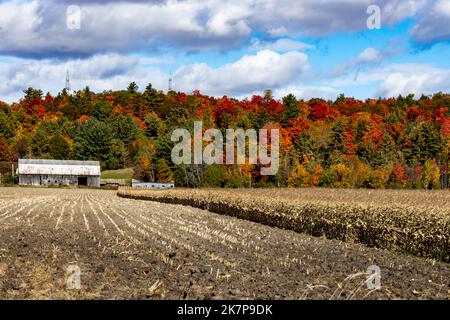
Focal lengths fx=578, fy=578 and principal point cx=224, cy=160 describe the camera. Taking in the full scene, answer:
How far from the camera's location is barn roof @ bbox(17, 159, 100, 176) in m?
114

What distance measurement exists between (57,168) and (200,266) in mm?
104415

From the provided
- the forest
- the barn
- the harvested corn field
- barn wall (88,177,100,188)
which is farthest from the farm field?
the barn

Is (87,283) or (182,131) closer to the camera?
(87,283)

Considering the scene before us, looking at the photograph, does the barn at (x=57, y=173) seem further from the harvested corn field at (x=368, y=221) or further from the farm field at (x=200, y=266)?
the farm field at (x=200, y=266)

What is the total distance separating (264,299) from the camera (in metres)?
12.6

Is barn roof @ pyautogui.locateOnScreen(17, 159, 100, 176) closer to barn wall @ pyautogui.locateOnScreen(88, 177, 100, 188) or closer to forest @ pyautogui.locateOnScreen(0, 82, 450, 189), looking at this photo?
barn wall @ pyautogui.locateOnScreen(88, 177, 100, 188)

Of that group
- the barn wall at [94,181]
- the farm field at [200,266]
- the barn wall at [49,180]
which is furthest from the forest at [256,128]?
the farm field at [200,266]

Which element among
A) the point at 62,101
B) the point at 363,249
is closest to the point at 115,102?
the point at 62,101

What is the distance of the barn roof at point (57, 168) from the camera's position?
114438 mm

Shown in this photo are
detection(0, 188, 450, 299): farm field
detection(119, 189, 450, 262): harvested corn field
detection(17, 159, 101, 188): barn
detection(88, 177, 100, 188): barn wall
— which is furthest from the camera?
detection(88, 177, 100, 188): barn wall

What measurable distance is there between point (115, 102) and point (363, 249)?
16524 cm

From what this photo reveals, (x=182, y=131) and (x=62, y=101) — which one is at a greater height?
(x=62, y=101)

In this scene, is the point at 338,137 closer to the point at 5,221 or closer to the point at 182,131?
the point at 182,131

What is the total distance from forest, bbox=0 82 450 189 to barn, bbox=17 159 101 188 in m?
10.7
